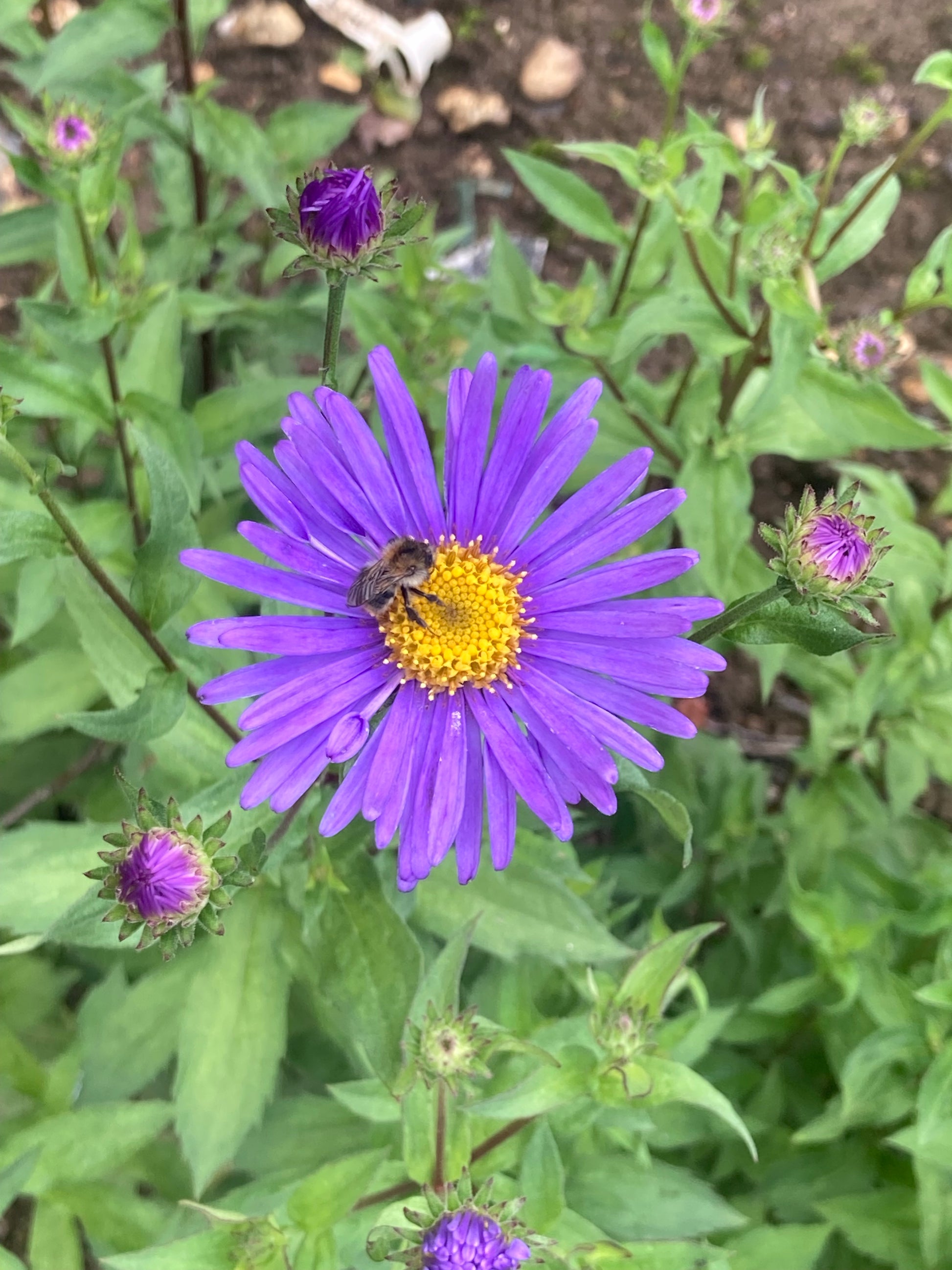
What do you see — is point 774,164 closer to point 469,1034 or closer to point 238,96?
point 469,1034

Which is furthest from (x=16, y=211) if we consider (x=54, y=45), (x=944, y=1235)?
(x=944, y=1235)

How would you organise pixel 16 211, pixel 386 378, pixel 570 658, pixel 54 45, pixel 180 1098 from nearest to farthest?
pixel 386 378
pixel 570 658
pixel 180 1098
pixel 54 45
pixel 16 211

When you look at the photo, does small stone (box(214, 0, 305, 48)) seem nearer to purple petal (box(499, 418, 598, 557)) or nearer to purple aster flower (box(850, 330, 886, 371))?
purple aster flower (box(850, 330, 886, 371))

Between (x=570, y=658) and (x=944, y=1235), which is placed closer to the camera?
(x=570, y=658)

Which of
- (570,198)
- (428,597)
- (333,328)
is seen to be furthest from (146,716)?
(570,198)

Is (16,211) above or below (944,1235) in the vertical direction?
above

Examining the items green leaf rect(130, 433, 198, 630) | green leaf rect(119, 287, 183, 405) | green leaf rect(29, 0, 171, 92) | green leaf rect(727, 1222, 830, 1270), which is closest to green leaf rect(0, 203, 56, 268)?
green leaf rect(29, 0, 171, 92)

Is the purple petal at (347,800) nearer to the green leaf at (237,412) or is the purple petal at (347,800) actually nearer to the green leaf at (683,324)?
the green leaf at (683,324)
